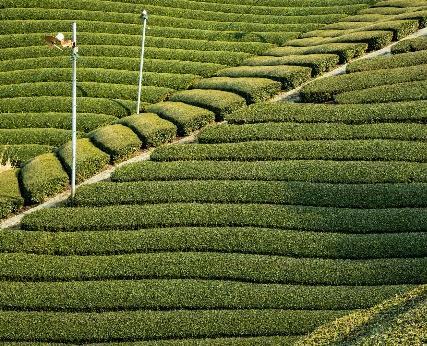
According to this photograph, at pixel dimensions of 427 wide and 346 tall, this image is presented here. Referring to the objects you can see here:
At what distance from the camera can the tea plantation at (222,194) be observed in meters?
15.6

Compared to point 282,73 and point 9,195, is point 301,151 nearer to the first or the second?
point 282,73

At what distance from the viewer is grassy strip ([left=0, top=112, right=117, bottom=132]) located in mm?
25438

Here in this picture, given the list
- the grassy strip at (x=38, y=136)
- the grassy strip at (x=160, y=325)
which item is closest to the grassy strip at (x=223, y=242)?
the grassy strip at (x=160, y=325)

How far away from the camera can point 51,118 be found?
2570 centimetres

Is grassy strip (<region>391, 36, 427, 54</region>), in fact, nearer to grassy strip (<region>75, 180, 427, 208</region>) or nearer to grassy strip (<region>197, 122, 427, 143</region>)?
grassy strip (<region>197, 122, 427, 143</region>)

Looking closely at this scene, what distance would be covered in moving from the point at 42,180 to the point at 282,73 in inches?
421

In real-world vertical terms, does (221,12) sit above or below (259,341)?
above

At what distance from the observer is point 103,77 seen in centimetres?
2828

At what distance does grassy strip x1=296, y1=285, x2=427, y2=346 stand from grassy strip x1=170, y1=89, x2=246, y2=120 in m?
12.1

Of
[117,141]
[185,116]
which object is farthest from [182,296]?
[185,116]

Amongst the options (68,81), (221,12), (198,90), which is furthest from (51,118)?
(221,12)

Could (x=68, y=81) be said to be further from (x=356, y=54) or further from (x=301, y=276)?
(x=301, y=276)

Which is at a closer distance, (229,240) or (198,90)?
(229,240)

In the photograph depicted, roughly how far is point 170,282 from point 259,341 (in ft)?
9.55
